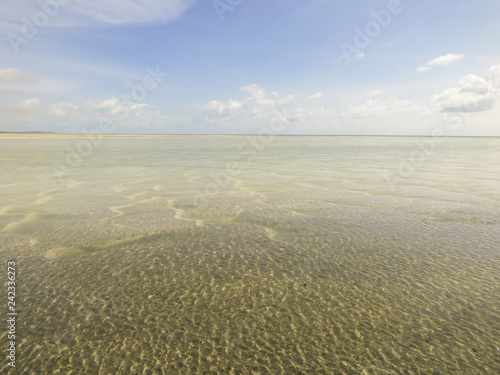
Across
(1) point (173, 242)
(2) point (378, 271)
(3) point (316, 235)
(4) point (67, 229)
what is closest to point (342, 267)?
(2) point (378, 271)

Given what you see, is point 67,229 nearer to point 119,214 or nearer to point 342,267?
point 119,214

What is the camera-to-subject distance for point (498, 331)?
328 cm

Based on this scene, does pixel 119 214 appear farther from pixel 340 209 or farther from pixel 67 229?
pixel 340 209

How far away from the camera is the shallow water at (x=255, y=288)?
296 centimetres

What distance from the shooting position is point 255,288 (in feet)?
13.9

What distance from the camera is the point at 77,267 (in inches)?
192

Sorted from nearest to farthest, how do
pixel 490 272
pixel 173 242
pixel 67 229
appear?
1. pixel 490 272
2. pixel 173 242
3. pixel 67 229

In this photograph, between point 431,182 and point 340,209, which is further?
point 431,182

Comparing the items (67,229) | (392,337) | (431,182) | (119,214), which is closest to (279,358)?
(392,337)

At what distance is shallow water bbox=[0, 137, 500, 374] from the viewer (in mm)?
2965

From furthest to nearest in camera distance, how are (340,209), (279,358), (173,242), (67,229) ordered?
(340,209), (67,229), (173,242), (279,358)

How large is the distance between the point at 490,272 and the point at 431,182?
10.3 m

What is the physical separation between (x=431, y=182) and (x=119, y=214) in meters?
13.3

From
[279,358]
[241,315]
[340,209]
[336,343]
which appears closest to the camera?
[279,358]
